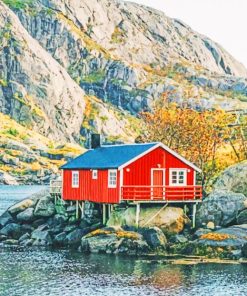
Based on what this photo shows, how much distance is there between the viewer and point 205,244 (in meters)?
51.1

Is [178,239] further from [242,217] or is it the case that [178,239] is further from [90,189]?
[90,189]

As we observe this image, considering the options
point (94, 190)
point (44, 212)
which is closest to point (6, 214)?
point (44, 212)

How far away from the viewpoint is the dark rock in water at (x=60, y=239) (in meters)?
59.6

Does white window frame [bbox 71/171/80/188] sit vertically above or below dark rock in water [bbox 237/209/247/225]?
above

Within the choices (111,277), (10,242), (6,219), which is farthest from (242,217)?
(6,219)

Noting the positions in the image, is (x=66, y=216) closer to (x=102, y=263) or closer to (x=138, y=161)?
(x=138, y=161)

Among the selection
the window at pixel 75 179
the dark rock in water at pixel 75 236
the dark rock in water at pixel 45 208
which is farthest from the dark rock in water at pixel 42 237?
the window at pixel 75 179

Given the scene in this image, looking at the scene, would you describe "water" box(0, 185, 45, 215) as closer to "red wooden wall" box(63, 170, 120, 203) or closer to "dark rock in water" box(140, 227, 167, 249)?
"red wooden wall" box(63, 170, 120, 203)

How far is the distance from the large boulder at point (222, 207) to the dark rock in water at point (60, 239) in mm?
11979

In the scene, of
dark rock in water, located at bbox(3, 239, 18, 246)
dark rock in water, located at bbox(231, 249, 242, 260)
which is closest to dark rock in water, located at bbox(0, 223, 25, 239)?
dark rock in water, located at bbox(3, 239, 18, 246)

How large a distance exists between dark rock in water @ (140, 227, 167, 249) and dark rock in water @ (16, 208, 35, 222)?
15.2 meters

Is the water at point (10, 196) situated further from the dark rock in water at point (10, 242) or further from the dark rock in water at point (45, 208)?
the dark rock in water at point (10, 242)

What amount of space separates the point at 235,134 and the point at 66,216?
22.8 meters

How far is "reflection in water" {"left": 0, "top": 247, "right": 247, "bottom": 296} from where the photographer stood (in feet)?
131
